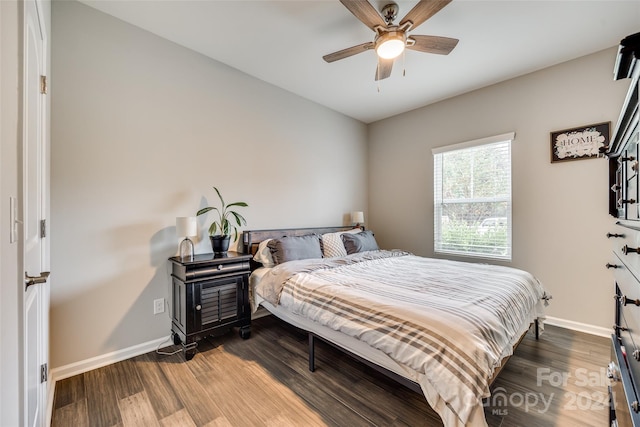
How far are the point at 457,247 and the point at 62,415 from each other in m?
4.24

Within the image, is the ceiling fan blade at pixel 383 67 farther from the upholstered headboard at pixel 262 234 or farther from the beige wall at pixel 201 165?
Answer: the upholstered headboard at pixel 262 234

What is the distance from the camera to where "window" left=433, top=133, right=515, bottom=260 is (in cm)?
337

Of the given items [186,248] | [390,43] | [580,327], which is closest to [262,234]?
[186,248]

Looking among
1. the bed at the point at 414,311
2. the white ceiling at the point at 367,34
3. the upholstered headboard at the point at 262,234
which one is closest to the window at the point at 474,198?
the white ceiling at the point at 367,34

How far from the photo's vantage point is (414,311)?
1.56 meters

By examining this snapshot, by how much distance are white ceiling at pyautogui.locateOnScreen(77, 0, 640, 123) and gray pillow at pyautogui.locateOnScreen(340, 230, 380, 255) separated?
204cm

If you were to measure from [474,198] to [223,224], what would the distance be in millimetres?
3278

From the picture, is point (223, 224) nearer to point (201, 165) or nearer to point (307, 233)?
point (201, 165)

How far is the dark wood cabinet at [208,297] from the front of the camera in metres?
2.32

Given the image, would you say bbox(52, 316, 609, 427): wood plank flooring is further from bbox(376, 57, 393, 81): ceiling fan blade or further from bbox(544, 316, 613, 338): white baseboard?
bbox(376, 57, 393, 81): ceiling fan blade

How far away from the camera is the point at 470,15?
226cm

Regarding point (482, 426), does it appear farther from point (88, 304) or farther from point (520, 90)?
point (520, 90)

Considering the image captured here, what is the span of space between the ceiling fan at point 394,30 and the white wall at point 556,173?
1.63m

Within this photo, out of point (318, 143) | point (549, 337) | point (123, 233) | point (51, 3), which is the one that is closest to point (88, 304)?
point (123, 233)
